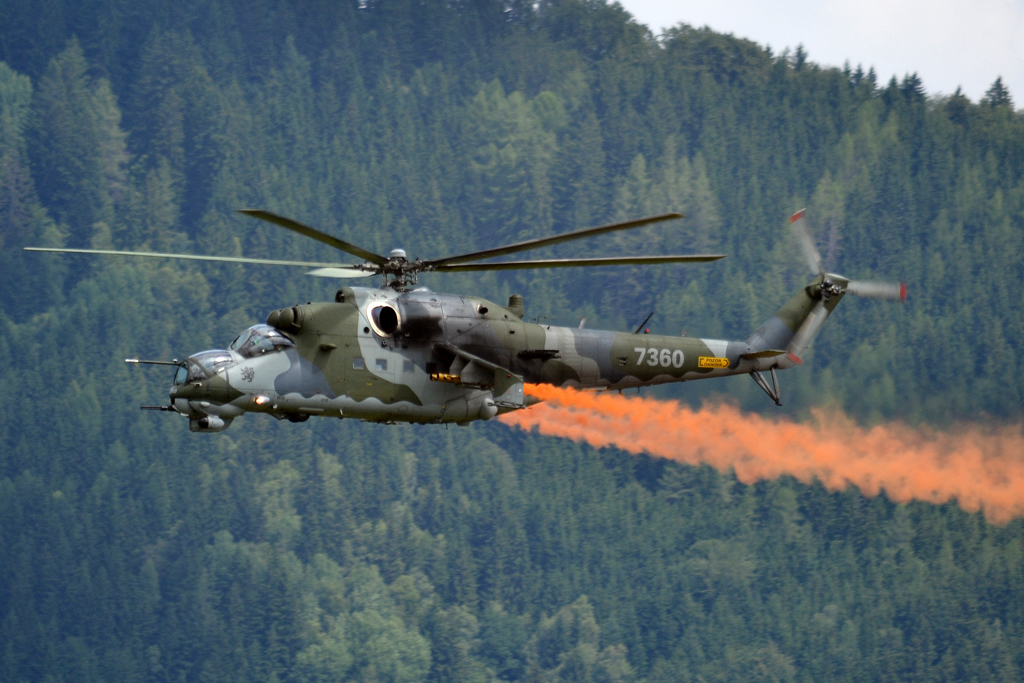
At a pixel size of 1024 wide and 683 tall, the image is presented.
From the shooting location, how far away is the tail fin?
154 ft

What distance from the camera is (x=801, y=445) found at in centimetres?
5338

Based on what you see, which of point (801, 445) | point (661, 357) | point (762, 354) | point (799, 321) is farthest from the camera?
point (801, 445)

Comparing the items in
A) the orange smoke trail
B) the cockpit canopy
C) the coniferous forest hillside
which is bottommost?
the coniferous forest hillside

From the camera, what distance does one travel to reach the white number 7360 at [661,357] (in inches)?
1694

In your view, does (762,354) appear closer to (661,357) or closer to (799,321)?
(799,321)

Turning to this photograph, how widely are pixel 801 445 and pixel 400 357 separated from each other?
61.4 feet

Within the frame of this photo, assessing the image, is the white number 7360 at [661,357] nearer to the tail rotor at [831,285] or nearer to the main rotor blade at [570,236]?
the tail rotor at [831,285]

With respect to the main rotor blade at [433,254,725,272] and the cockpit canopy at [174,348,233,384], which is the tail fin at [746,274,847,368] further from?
the cockpit canopy at [174,348,233,384]

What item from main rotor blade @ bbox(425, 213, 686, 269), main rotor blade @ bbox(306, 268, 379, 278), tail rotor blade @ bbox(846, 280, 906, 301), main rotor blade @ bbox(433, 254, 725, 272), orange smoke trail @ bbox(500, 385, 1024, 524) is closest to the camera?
main rotor blade @ bbox(425, 213, 686, 269)

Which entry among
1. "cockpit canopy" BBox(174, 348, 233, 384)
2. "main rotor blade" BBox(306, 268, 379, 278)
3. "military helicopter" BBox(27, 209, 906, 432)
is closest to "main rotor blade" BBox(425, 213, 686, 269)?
"military helicopter" BBox(27, 209, 906, 432)

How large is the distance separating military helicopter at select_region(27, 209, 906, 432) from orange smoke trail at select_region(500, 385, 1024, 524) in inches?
43.3

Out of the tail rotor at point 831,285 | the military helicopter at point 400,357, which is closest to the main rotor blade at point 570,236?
the military helicopter at point 400,357

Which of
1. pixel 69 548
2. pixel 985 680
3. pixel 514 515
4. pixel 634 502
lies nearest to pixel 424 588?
pixel 514 515

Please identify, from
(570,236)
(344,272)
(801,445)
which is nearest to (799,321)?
(801,445)
